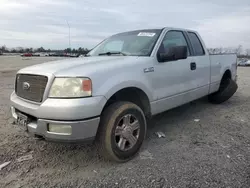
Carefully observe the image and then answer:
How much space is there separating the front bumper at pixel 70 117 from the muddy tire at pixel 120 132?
160 millimetres

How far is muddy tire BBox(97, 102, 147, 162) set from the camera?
2799 mm

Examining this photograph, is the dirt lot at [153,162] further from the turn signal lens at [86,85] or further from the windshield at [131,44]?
the windshield at [131,44]

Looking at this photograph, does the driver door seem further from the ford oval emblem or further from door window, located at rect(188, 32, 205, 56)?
the ford oval emblem

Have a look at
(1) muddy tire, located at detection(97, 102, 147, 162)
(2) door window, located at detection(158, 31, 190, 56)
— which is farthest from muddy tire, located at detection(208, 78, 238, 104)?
(1) muddy tire, located at detection(97, 102, 147, 162)

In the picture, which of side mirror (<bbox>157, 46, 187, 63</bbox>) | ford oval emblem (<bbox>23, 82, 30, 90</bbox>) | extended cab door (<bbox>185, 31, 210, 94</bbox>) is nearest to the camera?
ford oval emblem (<bbox>23, 82, 30, 90</bbox>)

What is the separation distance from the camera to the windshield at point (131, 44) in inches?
146

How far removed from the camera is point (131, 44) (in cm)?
397

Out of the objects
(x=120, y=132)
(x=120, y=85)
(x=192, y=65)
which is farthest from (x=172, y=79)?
(x=120, y=132)

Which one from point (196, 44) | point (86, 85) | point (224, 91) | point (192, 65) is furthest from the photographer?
point (224, 91)

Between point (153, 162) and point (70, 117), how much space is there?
1245mm

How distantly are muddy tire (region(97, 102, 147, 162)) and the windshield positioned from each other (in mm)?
1034

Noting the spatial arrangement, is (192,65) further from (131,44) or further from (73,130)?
(73,130)

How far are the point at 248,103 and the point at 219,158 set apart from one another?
12.1 feet

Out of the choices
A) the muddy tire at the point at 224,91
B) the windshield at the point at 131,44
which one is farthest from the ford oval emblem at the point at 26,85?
the muddy tire at the point at 224,91
